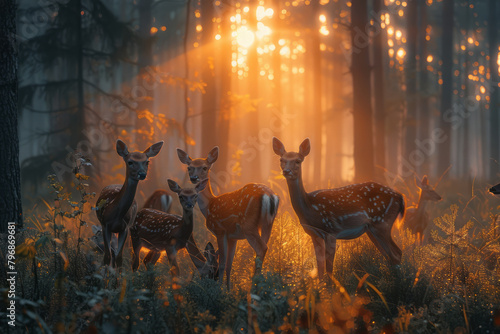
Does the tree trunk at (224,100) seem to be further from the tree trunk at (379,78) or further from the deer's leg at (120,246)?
the deer's leg at (120,246)

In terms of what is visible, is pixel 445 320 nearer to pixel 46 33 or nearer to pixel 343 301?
pixel 343 301

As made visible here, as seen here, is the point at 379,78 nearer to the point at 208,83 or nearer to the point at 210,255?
the point at 208,83

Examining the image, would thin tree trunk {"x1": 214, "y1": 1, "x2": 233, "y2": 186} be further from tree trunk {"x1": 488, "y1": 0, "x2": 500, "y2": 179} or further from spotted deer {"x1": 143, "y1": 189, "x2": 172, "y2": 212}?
tree trunk {"x1": 488, "y1": 0, "x2": 500, "y2": 179}

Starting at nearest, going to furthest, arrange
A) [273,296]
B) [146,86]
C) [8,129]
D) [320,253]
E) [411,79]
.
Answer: [273,296] < [320,253] < [8,129] < [146,86] < [411,79]

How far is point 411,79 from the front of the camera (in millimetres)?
24938

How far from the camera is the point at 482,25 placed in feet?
120

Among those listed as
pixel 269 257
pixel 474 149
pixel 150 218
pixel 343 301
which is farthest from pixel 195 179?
pixel 474 149

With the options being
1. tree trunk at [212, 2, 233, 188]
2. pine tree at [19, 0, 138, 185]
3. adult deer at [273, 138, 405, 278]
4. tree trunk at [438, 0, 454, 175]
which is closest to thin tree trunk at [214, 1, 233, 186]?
tree trunk at [212, 2, 233, 188]

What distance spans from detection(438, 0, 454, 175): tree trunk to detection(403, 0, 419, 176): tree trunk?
149cm

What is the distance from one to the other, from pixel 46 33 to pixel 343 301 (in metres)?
12.0

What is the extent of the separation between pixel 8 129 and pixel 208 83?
7776 millimetres

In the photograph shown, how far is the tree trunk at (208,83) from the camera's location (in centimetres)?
1334

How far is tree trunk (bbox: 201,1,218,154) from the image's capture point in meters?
13.3

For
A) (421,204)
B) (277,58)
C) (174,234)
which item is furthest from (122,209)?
(277,58)
